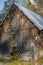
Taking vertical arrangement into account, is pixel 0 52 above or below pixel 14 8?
below

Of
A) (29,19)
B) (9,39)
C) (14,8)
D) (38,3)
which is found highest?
(38,3)

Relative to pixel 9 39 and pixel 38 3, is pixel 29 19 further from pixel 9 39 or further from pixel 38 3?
pixel 38 3

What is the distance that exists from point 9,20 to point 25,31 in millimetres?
2677

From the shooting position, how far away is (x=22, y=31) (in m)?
22.7

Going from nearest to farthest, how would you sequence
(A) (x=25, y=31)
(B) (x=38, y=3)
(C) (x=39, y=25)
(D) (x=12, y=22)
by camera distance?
(C) (x=39, y=25)
(A) (x=25, y=31)
(D) (x=12, y=22)
(B) (x=38, y=3)

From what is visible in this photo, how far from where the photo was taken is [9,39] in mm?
23750

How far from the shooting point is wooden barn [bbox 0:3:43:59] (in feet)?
69.6

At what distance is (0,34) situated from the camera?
24641mm

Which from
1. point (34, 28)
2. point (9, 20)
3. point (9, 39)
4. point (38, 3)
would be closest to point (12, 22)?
point (9, 20)

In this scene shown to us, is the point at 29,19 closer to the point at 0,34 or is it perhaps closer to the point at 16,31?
the point at 16,31

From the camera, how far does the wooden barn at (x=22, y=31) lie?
2120 centimetres

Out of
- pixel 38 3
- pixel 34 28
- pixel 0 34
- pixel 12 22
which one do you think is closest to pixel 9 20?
pixel 12 22

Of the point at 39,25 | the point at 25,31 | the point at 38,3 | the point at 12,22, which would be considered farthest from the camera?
the point at 38,3

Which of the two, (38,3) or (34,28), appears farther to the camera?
(38,3)
